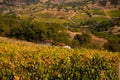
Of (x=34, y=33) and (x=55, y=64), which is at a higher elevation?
(x=55, y=64)

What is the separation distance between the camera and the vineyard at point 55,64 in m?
12.3

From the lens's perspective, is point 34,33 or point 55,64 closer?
point 55,64

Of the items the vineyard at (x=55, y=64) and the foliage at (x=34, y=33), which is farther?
the foliage at (x=34, y=33)

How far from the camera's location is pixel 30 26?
229 ft

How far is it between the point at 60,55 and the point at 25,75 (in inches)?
84.9

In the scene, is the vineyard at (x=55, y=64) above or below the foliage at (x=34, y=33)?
above

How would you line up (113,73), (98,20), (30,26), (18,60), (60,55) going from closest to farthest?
1. (18,60)
2. (60,55)
3. (113,73)
4. (30,26)
5. (98,20)

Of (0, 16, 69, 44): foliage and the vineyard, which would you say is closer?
the vineyard

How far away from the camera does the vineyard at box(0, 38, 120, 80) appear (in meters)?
12.3

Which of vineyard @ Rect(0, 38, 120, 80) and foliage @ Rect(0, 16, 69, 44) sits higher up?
vineyard @ Rect(0, 38, 120, 80)

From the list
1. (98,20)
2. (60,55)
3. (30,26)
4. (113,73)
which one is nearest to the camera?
(60,55)

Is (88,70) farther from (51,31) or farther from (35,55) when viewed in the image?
(51,31)

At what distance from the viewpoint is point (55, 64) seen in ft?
42.9

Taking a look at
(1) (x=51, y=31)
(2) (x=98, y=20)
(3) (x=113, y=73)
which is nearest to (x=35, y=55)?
(3) (x=113, y=73)
